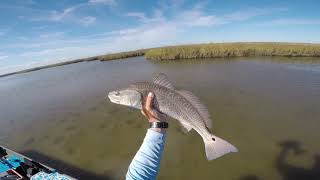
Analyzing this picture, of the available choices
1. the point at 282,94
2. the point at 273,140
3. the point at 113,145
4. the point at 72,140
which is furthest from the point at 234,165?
the point at 282,94

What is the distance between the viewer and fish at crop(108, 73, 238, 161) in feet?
6.46

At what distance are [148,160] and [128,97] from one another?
592 mm

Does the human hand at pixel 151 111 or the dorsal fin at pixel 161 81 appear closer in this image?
the human hand at pixel 151 111

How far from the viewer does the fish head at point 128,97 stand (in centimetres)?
197

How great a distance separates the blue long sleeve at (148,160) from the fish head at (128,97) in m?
0.38

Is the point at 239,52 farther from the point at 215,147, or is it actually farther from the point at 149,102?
the point at 149,102

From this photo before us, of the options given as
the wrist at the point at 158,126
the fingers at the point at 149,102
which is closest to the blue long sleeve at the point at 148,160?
the wrist at the point at 158,126

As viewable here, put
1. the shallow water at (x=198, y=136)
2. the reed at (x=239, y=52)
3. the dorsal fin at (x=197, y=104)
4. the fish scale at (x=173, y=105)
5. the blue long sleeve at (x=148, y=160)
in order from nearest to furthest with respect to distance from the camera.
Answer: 1. the blue long sleeve at (x=148, y=160)
2. the fish scale at (x=173, y=105)
3. the dorsal fin at (x=197, y=104)
4. the shallow water at (x=198, y=136)
5. the reed at (x=239, y=52)

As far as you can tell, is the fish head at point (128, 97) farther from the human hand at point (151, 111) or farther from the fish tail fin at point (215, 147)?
the fish tail fin at point (215, 147)

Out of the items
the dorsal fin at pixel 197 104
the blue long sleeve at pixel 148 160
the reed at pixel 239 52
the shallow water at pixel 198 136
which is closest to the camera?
the blue long sleeve at pixel 148 160

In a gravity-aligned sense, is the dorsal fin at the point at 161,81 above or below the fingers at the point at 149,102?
above

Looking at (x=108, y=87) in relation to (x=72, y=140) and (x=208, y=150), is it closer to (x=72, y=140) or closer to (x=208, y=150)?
(x=72, y=140)

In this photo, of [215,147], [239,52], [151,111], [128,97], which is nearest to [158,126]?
[151,111]

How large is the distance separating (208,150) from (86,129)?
10.5 m
